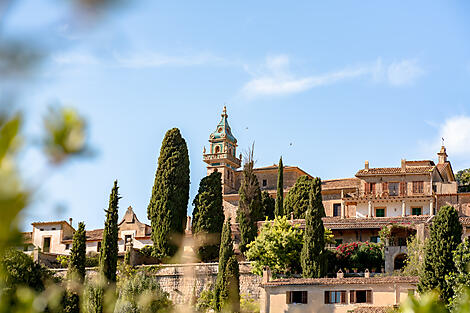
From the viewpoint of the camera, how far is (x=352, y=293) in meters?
32.8

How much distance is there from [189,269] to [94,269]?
5.86m

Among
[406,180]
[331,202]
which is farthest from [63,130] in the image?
[331,202]

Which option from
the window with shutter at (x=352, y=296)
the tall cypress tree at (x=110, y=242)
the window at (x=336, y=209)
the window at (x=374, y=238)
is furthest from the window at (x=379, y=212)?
the tall cypress tree at (x=110, y=242)

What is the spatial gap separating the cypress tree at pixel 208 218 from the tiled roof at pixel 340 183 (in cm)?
1334

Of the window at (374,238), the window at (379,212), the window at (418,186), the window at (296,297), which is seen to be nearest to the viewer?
the window at (296,297)

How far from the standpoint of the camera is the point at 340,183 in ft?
187

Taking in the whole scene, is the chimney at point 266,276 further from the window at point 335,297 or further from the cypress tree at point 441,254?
the cypress tree at point 441,254

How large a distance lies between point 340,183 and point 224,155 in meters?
13.9

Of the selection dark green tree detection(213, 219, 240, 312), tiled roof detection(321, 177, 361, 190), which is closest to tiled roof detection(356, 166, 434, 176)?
tiled roof detection(321, 177, 361, 190)

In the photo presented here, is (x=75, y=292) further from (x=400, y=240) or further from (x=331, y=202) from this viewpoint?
(x=331, y=202)

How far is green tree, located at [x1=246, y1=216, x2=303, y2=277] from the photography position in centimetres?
3703

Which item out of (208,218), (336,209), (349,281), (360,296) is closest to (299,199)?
(336,209)

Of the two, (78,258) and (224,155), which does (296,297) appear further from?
(224,155)

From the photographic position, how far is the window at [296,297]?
109 feet
